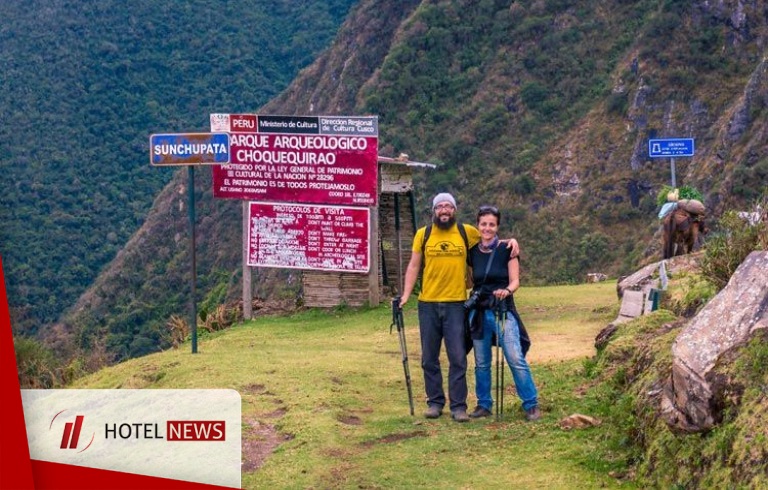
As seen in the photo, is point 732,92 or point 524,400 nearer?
point 524,400

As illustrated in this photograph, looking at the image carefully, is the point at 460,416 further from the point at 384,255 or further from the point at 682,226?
the point at 384,255

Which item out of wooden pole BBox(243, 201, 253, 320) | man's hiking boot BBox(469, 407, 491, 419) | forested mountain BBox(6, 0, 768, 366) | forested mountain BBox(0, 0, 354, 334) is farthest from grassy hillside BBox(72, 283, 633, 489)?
forested mountain BBox(0, 0, 354, 334)

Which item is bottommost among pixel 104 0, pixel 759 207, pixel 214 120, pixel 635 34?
pixel 759 207

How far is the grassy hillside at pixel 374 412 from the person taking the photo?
7.45 meters

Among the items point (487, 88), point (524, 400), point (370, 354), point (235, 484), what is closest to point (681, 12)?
point (487, 88)

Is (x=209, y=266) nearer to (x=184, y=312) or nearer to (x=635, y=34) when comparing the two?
(x=184, y=312)

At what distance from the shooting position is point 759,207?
870 centimetres

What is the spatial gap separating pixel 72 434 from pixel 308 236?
12137 mm

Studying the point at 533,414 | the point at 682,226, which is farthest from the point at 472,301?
the point at 682,226

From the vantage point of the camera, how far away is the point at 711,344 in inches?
265

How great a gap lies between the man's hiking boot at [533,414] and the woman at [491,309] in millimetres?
12

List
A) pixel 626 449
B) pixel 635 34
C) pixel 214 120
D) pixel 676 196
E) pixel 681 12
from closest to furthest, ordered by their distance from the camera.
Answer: pixel 626 449, pixel 676 196, pixel 214 120, pixel 681 12, pixel 635 34

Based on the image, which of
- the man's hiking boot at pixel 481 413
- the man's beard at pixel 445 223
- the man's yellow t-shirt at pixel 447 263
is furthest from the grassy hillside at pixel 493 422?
the man's beard at pixel 445 223

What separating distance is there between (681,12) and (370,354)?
129ft
